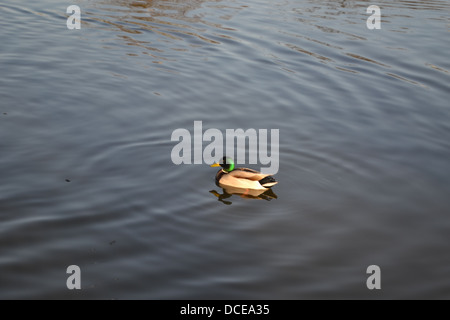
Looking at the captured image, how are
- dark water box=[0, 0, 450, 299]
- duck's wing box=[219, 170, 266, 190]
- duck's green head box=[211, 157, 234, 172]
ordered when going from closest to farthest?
dark water box=[0, 0, 450, 299] → duck's wing box=[219, 170, 266, 190] → duck's green head box=[211, 157, 234, 172]

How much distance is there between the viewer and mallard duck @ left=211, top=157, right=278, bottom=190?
8045 millimetres

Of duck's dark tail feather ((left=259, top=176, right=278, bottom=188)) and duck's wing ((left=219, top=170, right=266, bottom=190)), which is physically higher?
duck's wing ((left=219, top=170, right=266, bottom=190))

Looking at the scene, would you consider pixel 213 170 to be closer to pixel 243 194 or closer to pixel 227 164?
pixel 227 164

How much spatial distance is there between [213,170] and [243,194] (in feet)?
→ 2.57

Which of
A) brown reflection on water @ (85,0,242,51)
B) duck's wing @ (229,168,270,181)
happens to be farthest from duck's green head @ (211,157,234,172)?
brown reflection on water @ (85,0,242,51)

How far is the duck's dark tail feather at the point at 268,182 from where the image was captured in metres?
7.99

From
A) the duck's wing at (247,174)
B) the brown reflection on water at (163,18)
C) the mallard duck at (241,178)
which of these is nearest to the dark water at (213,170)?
the brown reflection on water at (163,18)

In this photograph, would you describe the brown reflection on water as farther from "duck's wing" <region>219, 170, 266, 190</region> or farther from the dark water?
"duck's wing" <region>219, 170, 266, 190</region>

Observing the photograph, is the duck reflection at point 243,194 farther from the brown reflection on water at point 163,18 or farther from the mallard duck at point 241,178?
the brown reflection on water at point 163,18

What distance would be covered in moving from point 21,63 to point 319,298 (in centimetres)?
981

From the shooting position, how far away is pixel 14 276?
6.00 metres

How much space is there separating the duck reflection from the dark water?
11cm

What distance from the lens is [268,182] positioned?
8.02 meters

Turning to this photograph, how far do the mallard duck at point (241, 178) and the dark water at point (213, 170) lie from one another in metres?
0.22
